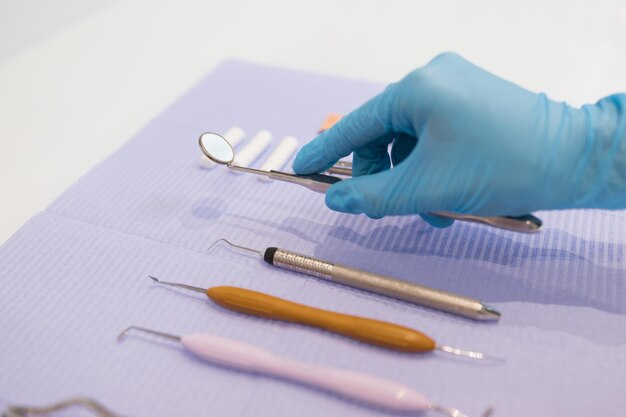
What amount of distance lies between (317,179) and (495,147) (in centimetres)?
31

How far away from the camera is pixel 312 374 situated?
0.73 metres

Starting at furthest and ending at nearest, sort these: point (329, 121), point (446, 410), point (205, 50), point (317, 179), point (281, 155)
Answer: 1. point (205, 50)
2. point (329, 121)
3. point (281, 155)
4. point (317, 179)
5. point (446, 410)

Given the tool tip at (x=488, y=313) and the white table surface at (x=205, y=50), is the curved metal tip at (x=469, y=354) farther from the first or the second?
the white table surface at (x=205, y=50)

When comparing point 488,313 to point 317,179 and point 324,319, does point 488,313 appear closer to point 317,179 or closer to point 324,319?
point 324,319

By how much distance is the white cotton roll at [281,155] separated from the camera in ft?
3.78

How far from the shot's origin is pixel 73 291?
88 cm

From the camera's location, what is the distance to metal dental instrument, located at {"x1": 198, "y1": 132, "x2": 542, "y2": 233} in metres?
0.84

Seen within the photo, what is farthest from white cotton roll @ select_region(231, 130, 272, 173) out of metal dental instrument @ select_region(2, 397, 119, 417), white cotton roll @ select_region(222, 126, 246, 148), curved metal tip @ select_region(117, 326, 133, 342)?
metal dental instrument @ select_region(2, 397, 119, 417)

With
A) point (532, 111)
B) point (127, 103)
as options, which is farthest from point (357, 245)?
point (127, 103)

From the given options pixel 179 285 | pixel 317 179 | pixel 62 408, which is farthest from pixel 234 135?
pixel 62 408

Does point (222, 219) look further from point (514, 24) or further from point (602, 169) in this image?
point (514, 24)

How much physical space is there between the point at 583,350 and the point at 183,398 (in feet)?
1.85

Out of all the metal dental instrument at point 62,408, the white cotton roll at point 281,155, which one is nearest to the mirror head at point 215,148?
the white cotton roll at point 281,155

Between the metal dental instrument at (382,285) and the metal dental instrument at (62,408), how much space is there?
0.33 m
